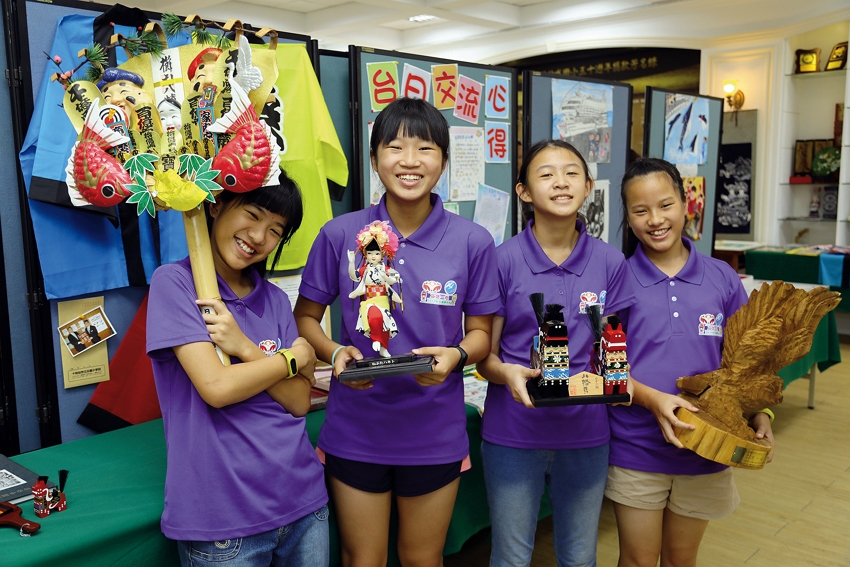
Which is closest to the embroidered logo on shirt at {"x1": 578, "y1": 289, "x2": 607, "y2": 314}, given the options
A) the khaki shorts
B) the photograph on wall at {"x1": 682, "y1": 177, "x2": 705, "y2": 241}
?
the khaki shorts

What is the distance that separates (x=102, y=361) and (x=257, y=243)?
3.32 feet

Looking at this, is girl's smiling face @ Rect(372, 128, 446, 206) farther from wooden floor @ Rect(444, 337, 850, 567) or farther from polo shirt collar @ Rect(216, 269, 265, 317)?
wooden floor @ Rect(444, 337, 850, 567)

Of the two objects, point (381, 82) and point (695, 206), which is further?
point (695, 206)

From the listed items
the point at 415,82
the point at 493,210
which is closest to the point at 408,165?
Result: the point at 415,82

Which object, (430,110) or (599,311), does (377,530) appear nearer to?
(599,311)

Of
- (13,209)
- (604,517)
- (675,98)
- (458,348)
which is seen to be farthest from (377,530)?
(675,98)

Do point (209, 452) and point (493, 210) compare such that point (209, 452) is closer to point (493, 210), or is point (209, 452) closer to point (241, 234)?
point (241, 234)

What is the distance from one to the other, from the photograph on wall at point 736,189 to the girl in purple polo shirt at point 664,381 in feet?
19.8

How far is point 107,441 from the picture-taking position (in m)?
1.96

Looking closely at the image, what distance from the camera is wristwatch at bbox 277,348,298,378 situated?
4.60ft

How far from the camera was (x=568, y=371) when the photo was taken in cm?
156

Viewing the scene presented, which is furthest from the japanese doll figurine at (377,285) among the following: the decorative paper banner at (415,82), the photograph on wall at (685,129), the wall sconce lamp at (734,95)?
the wall sconce lamp at (734,95)

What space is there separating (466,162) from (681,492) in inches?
68.1

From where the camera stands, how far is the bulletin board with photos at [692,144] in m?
4.07
